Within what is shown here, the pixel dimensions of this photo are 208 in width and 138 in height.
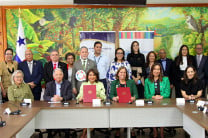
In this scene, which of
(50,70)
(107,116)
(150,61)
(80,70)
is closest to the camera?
(107,116)

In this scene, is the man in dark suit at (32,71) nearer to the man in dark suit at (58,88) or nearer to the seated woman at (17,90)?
the seated woman at (17,90)

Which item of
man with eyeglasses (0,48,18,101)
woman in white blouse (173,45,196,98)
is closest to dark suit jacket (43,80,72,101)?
man with eyeglasses (0,48,18,101)

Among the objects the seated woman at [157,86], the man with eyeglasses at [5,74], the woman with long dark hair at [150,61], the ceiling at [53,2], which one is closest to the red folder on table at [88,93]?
the seated woman at [157,86]

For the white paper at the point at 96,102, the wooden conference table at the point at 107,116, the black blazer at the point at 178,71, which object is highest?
the black blazer at the point at 178,71

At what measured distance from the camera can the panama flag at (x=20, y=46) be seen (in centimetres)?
569

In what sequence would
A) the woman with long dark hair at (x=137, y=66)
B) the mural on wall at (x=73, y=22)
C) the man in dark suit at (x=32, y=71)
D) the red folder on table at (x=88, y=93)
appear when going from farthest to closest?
the mural on wall at (x=73, y=22) < the woman with long dark hair at (x=137, y=66) < the man in dark suit at (x=32, y=71) < the red folder on table at (x=88, y=93)

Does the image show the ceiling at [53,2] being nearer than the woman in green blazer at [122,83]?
No

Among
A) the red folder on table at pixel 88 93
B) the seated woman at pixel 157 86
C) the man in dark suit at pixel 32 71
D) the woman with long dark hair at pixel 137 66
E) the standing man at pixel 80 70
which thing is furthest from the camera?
the woman with long dark hair at pixel 137 66

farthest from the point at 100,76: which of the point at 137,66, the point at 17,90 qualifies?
the point at 17,90

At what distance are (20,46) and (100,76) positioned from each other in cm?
226

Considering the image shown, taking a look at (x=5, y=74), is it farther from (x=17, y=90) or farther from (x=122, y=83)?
(x=122, y=83)

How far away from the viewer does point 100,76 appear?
16.1 ft

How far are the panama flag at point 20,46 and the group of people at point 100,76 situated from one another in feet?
2.86

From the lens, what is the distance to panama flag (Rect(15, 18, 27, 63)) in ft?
18.7
